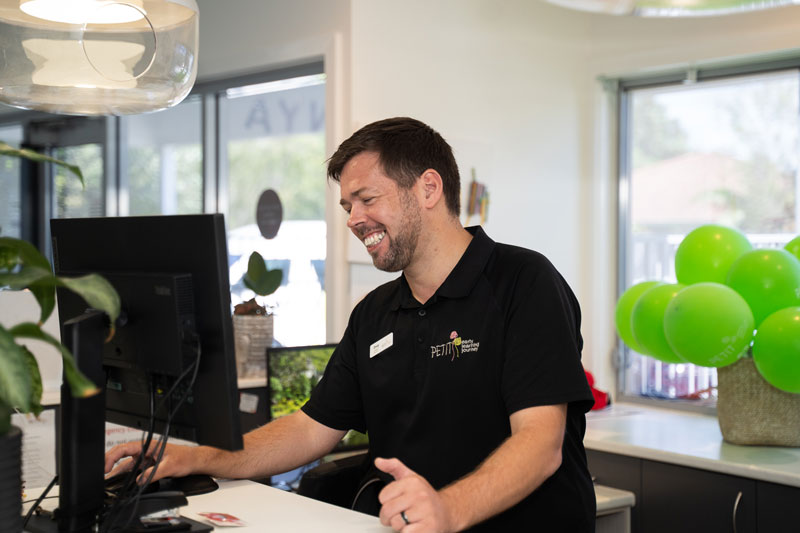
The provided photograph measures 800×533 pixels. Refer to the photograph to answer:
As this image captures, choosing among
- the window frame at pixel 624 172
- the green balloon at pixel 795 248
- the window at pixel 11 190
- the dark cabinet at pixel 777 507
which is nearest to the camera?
the dark cabinet at pixel 777 507

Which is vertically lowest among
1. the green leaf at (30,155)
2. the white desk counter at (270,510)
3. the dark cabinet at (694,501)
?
the dark cabinet at (694,501)

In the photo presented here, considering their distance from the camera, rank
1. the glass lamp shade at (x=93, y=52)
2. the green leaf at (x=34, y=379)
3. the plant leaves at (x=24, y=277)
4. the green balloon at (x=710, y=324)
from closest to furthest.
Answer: the plant leaves at (x=24, y=277) → the green leaf at (x=34, y=379) → the glass lamp shade at (x=93, y=52) → the green balloon at (x=710, y=324)

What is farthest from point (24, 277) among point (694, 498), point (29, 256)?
point (694, 498)

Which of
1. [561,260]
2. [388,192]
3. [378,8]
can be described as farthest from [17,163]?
[388,192]

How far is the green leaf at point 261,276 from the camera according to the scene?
10.9ft

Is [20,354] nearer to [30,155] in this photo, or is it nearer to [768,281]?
[30,155]

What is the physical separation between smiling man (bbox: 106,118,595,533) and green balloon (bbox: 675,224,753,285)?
4.65 ft

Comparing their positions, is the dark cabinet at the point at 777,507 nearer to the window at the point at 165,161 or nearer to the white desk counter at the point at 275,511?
the white desk counter at the point at 275,511

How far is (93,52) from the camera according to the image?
1663 mm

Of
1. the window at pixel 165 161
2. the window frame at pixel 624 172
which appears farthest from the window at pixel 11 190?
the window frame at pixel 624 172

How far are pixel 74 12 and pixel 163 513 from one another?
2.92 ft

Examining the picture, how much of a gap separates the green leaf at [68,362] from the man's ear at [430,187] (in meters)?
1.02

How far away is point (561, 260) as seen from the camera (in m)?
4.39

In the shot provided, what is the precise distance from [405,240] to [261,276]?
1.43 metres
